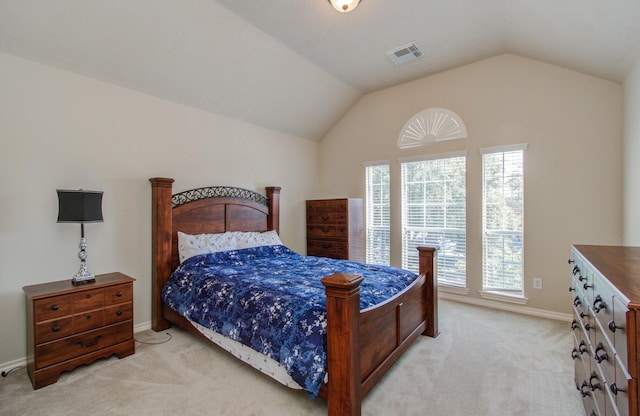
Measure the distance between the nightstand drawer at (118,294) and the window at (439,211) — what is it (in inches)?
139

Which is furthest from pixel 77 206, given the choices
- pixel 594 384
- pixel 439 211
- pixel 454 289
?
pixel 454 289

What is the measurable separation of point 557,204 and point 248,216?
3809 millimetres

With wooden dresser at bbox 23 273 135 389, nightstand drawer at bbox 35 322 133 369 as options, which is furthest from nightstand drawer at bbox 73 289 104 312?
→ nightstand drawer at bbox 35 322 133 369

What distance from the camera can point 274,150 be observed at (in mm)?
4762

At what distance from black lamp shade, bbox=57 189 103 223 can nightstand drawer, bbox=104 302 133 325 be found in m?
0.77

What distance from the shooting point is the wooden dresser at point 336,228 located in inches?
182

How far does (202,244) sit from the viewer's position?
338 centimetres

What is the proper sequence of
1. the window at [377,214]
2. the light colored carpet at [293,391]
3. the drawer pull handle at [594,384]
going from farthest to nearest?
1. the window at [377,214]
2. the light colored carpet at [293,391]
3. the drawer pull handle at [594,384]

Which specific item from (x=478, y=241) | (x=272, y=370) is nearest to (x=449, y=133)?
(x=478, y=241)

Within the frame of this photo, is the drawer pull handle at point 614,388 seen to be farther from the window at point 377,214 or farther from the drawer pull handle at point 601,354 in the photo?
the window at point 377,214

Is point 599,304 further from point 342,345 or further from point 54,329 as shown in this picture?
point 54,329

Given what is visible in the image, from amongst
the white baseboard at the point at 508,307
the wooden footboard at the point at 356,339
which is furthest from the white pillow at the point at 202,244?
the white baseboard at the point at 508,307

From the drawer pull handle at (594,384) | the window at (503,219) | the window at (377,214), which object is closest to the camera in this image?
the drawer pull handle at (594,384)

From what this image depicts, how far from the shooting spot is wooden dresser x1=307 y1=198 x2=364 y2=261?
4.61 meters
